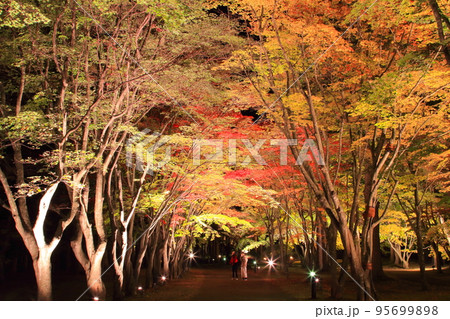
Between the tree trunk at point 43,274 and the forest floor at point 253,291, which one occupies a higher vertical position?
the tree trunk at point 43,274

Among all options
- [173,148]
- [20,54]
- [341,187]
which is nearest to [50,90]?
[20,54]

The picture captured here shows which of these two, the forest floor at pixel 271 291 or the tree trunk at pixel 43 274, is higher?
the tree trunk at pixel 43 274

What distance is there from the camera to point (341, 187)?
19.1 m

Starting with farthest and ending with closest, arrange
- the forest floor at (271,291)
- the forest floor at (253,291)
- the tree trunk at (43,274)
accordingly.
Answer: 1. the forest floor at (253,291)
2. the forest floor at (271,291)
3. the tree trunk at (43,274)

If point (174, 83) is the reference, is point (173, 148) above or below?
below

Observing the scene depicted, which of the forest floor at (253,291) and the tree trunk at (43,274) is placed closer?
the tree trunk at (43,274)

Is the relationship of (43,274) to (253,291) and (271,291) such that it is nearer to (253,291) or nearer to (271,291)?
(253,291)

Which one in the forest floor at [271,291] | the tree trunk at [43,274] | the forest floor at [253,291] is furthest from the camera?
the forest floor at [253,291]

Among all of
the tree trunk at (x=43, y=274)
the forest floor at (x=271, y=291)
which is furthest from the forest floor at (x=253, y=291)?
the tree trunk at (x=43, y=274)

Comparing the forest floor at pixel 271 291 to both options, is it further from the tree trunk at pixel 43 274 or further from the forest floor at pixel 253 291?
the tree trunk at pixel 43 274

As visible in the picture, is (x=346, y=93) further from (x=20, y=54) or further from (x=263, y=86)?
(x=20, y=54)

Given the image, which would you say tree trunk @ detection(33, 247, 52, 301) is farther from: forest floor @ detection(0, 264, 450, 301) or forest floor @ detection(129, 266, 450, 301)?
forest floor @ detection(129, 266, 450, 301)

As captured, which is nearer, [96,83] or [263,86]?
[96,83]

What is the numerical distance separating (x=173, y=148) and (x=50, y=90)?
601 centimetres
